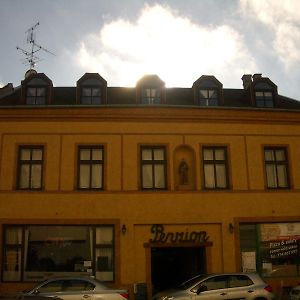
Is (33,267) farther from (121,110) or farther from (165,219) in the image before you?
(121,110)

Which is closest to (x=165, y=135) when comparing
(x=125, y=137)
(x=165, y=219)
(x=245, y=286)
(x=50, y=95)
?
(x=125, y=137)

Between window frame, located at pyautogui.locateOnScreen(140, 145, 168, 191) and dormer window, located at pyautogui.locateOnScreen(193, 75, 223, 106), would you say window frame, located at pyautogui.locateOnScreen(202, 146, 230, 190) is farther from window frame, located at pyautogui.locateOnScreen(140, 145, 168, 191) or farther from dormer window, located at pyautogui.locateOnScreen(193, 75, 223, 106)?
dormer window, located at pyautogui.locateOnScreen(193, 75, 223, 106)

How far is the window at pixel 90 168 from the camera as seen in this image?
Result: 21344 millimetres

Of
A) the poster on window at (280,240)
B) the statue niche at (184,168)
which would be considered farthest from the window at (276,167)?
the statue niche at (184,168)

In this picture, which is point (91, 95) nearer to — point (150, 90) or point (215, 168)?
point (150, 90)

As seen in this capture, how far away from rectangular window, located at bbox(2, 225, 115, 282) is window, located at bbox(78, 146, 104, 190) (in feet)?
6.60

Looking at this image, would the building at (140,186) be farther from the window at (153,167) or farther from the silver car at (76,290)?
the silver car at (76,290)

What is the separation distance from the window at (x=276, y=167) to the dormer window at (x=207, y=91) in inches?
144

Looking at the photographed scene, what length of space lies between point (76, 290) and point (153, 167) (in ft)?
26.5

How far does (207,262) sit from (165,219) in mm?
2745

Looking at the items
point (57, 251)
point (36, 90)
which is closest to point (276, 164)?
point (57, 251)

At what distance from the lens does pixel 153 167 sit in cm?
2178

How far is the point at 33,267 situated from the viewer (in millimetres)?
20188

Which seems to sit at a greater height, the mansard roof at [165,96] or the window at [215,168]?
the mansard roof at [165,96]
